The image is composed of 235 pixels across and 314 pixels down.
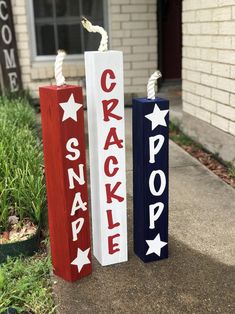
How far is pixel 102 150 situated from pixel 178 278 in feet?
3.27

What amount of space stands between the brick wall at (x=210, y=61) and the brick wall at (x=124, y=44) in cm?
206

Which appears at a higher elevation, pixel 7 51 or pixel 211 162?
pixel 7 51

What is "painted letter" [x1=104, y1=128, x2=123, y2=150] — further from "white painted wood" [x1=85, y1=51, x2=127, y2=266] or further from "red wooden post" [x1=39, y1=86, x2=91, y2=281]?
"red wooden post" [x1=39, y1=86, x2=91, y2=281]

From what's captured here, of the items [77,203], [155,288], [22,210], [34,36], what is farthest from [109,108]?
[34,36]

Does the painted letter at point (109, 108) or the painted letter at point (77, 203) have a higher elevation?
the painted letter at point (109, 108)

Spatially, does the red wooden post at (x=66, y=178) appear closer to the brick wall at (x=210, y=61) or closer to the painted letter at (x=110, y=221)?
Result: the painted letter at (x=110, y=221)

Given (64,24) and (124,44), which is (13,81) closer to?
(64,24)

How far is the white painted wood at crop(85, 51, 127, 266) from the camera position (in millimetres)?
2875

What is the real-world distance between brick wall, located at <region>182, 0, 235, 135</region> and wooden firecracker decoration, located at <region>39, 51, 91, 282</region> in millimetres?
2645

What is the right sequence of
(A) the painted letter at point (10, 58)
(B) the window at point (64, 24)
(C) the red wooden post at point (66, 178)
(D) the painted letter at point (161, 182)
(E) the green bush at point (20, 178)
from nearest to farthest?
(C) the red wooden post at point (66, 178), (D) the painted letter at point (161, 182), (E) the green bush at point (20, 178), (A) the painted letter at point (10, 58), (B) the window at point (64, 24)

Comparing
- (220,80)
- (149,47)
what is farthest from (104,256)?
(149,47)

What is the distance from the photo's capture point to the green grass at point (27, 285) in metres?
2.84

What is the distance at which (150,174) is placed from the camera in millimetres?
3137

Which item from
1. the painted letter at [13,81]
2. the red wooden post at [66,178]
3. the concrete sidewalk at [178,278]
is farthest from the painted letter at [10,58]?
the red wooden post at [66,178]
